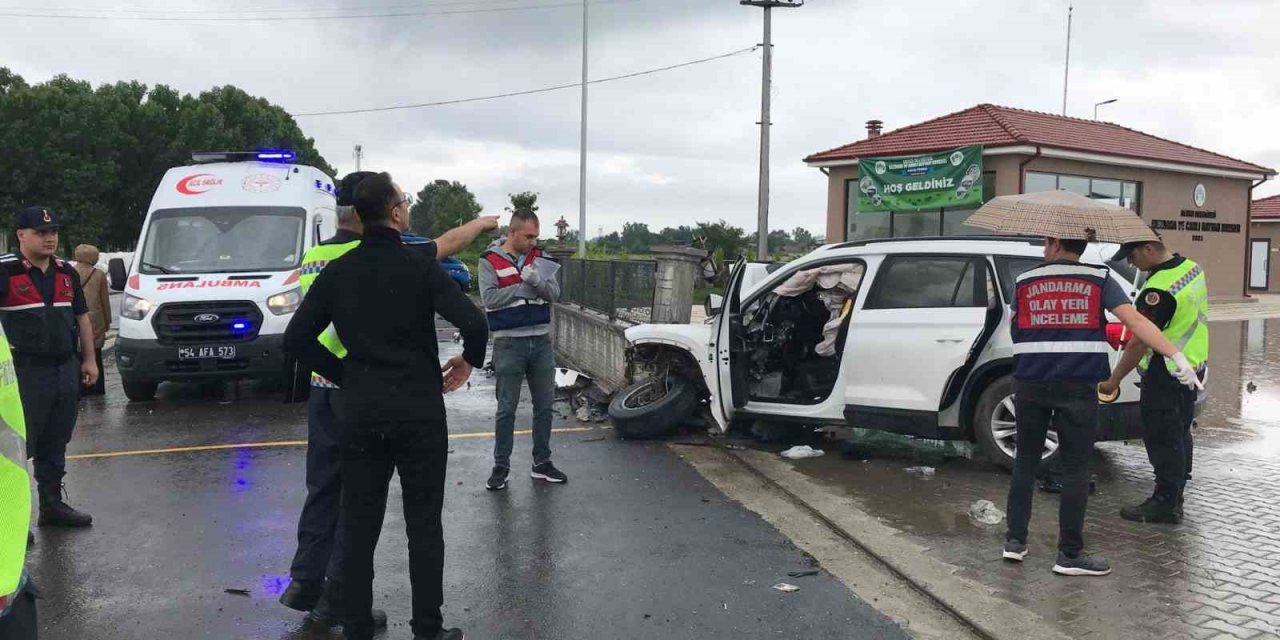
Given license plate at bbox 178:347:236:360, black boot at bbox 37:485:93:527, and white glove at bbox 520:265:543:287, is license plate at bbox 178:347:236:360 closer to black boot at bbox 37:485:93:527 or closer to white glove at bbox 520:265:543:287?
black boot at bbox 37:485:93:527

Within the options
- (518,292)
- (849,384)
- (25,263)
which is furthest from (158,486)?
(849,384)

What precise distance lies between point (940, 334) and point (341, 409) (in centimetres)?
451

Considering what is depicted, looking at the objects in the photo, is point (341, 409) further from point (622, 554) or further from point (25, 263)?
point (25, 263)

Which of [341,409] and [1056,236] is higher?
[1056,236]

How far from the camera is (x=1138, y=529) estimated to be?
5539 mm

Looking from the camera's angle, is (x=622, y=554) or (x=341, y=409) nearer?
(x=341, y=409)

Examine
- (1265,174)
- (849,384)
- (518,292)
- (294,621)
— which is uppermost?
(1265,174)

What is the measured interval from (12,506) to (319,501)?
7.62ft

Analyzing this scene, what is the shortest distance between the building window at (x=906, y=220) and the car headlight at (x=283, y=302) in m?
15.9

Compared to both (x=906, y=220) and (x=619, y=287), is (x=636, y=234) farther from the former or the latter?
(x=619, y=287)

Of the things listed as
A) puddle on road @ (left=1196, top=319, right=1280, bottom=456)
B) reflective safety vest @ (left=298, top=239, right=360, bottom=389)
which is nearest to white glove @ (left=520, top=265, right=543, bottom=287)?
reflective safety vest @ (left=298, top=239, right=360, bottom=389)

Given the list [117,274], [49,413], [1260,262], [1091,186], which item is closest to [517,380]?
[49,413]

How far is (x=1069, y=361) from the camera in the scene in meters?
4.73

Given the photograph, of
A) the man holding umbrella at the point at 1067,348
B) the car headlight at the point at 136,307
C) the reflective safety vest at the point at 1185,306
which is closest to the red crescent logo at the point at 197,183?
the car headlight at the point at 136,307
